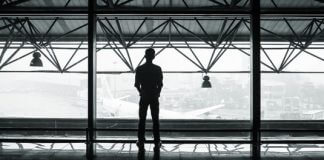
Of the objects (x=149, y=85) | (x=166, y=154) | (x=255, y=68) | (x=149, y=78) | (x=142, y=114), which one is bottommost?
(x=166, y=154)

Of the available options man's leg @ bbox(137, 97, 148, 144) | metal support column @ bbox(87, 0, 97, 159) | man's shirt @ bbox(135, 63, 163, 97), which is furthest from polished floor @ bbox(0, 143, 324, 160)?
man's shirt @ bbox(135, 63, 163, 97)

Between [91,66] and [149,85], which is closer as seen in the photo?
[149,85]

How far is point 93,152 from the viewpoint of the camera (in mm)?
6730

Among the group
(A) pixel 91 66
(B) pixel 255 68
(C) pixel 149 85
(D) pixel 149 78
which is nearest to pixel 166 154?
(C) pixel 149 85

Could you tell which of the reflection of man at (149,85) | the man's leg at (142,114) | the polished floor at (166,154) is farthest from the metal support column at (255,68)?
the man's leg at (142,114)

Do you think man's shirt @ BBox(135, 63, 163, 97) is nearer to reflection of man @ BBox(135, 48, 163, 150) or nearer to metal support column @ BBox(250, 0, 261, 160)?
reflection of man @ BBox(135, 48, 163, 150)

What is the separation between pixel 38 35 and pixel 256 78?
10.6 meters

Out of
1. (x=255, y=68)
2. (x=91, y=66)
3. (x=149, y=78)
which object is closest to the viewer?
(x=149, y=78)

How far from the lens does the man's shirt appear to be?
226 inches

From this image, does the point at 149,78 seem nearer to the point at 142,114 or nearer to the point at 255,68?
the point at 142,114

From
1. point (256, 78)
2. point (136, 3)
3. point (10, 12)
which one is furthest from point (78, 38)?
point (256, 78)

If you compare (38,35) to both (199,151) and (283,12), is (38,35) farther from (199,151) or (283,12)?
(283,12)

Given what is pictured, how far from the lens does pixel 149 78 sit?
5754 millimetres

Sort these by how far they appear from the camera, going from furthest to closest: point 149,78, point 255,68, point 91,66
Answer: point 91,66, point 255,68, point 149,78
